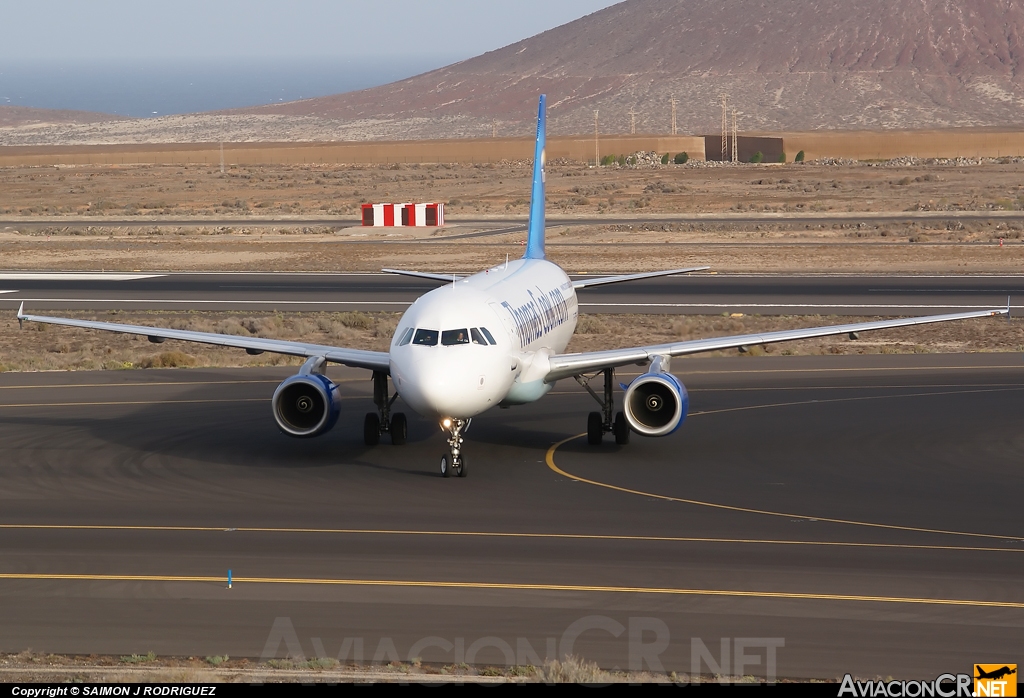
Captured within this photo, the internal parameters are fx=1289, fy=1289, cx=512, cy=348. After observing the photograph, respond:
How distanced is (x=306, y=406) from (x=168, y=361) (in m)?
16.2

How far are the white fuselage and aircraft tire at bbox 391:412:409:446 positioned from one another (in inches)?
109

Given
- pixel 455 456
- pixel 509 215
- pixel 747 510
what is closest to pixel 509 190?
pixel 509 215

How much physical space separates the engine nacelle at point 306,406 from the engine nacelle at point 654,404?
631cm

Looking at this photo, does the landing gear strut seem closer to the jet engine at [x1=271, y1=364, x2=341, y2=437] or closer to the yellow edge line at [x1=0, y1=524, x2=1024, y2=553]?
the jet engine at [x1=271, y1=364, x2=341, y2=437]

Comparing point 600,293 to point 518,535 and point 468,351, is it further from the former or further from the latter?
point 518,535

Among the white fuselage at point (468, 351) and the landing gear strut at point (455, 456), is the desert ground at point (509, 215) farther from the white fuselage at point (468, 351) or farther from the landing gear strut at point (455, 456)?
the landing gear strut at point (455, 456)

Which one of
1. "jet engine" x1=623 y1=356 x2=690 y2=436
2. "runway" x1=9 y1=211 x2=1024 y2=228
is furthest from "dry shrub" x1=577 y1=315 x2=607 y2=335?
"runway" x1=9 y1=211 x2=1024 y2=228

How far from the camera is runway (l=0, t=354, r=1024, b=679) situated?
664 inches

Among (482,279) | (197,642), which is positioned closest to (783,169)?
(482,279)

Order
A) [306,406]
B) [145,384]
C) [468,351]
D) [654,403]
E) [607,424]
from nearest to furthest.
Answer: [468,351] → [654,403] → [306,406] → [607,424] → [145,384]

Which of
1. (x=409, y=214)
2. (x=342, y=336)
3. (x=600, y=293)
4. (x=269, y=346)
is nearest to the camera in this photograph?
(x=269, y=346)

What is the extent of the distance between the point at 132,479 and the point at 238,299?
31.3 m

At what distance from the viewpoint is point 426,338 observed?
995 inches

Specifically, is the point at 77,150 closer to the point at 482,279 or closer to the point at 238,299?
the point at 238,299
